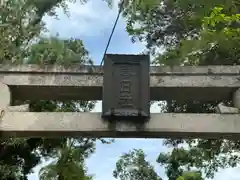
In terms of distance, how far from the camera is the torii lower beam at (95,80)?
189 inches

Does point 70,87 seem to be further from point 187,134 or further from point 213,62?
point 213,62

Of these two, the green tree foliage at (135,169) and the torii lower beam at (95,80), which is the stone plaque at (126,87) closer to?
the torii lower beam at (95,80)

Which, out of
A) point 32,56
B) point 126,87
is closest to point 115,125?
point 126,87

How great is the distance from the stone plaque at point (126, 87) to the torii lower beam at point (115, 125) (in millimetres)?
140

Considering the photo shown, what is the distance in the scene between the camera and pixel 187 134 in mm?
4660

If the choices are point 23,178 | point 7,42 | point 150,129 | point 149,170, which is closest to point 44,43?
point 7,42

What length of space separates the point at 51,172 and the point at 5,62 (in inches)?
158

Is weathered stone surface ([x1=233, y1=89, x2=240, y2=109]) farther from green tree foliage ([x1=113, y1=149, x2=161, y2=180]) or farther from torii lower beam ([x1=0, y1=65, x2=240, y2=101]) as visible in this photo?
green tree foliage ([x1=113, y1=149, x2=161, y2=180])

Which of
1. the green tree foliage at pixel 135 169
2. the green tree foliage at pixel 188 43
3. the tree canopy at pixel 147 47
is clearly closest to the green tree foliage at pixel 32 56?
the tree canopy at pixel 147 47

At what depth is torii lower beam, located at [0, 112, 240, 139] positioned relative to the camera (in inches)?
181

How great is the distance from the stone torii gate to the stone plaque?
97 millimetres

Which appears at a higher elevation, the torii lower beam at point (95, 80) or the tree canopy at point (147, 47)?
the tree canopy at point (147, 47)

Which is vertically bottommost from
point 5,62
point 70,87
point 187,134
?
point 187,134

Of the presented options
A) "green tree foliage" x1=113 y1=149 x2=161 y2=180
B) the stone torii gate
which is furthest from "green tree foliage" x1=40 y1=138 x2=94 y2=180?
"green tree foliage" x1=113 y1=149 x2=161 y2=180
